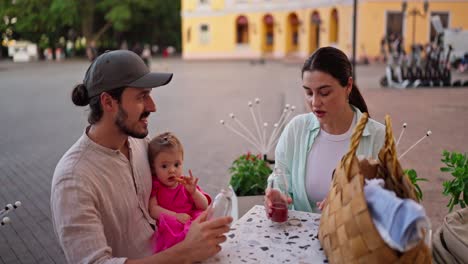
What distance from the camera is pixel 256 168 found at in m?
4.13

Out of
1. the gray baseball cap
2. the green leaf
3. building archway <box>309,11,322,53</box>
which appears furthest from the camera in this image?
building archway <box>309,11,322,53</box>

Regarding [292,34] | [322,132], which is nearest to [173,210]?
[322,132]

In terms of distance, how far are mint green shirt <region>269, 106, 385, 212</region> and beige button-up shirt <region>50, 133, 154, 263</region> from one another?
2.66 ft

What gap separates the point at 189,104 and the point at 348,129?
1193 centimetres

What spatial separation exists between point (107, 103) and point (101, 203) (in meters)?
0.42

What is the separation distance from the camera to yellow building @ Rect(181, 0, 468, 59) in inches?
1251

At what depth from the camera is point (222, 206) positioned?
1971 mm

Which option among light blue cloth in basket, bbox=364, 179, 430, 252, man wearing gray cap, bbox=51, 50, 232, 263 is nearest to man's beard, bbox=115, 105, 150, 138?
man wearing gray cap, bbox=51, 50, 232, 263

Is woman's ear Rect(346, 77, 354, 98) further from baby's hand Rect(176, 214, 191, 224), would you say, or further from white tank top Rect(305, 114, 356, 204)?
baby's hand Rect(176, 214, 191, 224)

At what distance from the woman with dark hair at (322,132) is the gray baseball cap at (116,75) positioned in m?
0.86

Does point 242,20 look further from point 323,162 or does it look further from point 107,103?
point 107,103

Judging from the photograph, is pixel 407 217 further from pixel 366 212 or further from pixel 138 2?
pixel 138 2

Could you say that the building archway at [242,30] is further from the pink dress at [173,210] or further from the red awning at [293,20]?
the pink dress at [173,210]

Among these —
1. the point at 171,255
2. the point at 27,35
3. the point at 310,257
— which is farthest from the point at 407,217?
the point at 27,35
